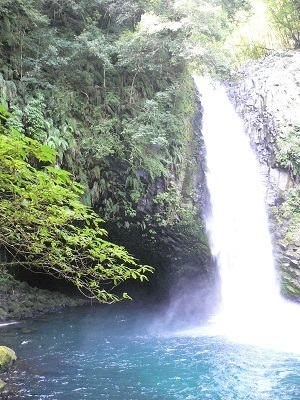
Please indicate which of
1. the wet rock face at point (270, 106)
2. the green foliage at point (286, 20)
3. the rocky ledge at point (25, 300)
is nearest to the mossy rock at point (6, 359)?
the rocky ledge at point (25, 300)

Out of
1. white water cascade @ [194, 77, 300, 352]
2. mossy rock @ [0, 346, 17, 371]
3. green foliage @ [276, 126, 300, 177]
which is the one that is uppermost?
green foliage @ [276, 126, 300, 177]

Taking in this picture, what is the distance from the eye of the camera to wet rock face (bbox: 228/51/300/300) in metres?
11.7

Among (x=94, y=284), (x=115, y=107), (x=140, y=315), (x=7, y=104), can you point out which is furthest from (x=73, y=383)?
(x=115, y=107)

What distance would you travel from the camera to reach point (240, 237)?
1242 cm

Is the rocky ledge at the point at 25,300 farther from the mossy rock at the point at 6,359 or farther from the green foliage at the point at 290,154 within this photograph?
the green foliage at the point at 290,154

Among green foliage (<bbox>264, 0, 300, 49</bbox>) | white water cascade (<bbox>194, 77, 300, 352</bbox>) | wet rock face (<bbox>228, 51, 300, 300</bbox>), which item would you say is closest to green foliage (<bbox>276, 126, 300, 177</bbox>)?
wet rock face (<bbox>228, 51, 300, 300</bbox>)

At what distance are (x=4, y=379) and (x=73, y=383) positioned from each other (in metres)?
1.12

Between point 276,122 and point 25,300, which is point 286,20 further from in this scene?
point 25,300

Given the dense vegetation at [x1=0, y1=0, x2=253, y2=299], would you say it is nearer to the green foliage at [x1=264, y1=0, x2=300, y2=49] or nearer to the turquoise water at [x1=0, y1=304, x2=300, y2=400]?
the turquoise water at [x1=0, y1=304, x2=300, y2=400]

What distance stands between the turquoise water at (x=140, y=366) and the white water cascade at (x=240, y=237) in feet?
7.56

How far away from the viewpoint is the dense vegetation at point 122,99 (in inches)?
404

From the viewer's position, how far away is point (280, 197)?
1247cm

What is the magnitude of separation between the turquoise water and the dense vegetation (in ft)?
11.4

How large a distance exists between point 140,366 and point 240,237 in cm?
670
